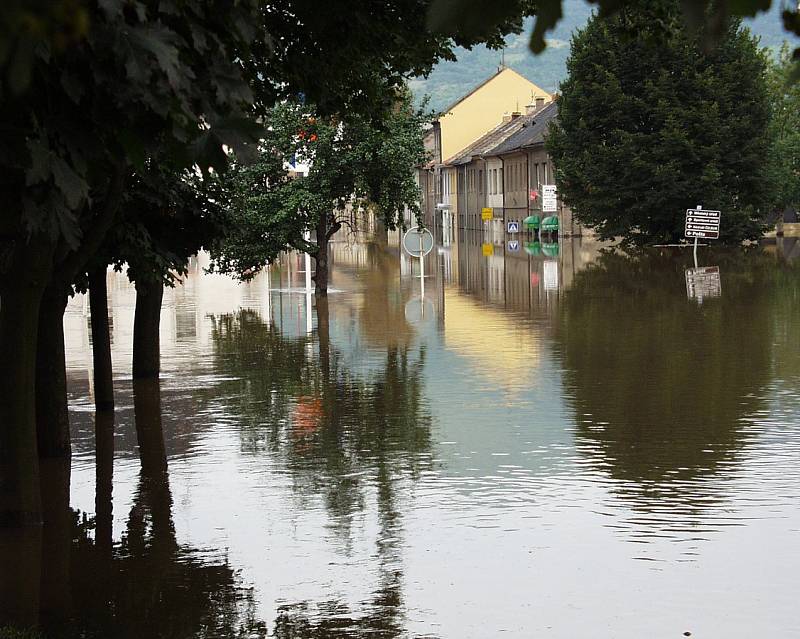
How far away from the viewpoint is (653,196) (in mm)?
55688

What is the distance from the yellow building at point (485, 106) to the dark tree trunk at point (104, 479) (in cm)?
8850

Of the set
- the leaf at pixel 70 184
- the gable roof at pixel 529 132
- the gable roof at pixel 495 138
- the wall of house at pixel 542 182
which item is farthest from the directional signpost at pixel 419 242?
the gable roof at pixel 495 138

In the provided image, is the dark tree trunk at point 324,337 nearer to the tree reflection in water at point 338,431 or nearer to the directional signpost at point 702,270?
the tree reflection in water at point 338,431

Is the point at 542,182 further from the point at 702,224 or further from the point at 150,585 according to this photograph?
the point at 150,585

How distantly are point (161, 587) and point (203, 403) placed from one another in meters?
8.63

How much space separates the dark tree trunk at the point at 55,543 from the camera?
8523mm

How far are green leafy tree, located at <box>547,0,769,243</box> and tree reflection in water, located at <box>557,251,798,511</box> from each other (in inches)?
739

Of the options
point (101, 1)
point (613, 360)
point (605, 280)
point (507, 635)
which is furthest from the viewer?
point (605, 280)

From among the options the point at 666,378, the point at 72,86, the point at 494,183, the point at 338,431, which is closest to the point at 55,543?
the point at 338,431

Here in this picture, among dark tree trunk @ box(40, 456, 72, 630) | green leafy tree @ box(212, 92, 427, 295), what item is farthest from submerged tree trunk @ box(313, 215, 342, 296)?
dark tree trunk @ box(40, 456, 72, 630)

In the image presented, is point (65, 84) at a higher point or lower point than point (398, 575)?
higher

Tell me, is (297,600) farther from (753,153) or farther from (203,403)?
(753,153)

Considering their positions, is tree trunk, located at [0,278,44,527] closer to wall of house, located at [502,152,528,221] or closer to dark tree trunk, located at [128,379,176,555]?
dark tree trunk, located at [128,379,176,555]

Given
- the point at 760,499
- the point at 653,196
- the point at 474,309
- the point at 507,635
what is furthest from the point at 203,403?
the point at 653,196
